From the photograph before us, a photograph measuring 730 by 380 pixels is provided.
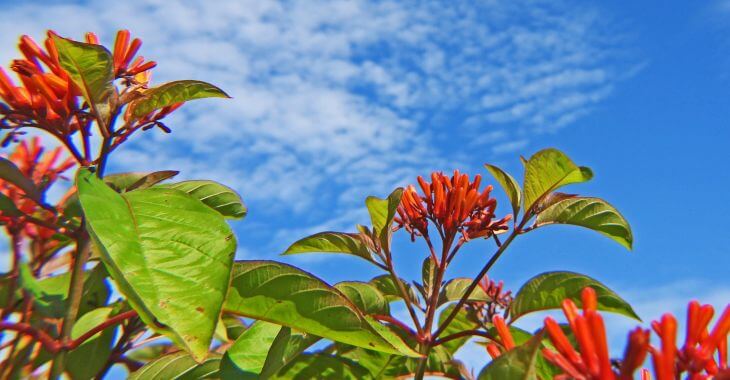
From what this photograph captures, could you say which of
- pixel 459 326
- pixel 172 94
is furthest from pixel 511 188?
pixel 172 94

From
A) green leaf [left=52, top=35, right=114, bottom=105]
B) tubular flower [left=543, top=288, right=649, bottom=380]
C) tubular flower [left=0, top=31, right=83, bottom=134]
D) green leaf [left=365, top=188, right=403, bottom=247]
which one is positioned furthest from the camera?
green leaf [left=365, top=188, right=403, bottom=247]

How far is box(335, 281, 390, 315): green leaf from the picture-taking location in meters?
1.64

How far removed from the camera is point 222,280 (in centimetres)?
103

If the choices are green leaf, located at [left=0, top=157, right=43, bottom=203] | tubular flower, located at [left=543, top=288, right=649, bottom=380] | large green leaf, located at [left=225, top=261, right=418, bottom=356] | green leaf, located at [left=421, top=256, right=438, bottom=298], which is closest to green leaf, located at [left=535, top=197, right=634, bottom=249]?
green leaf, located at [left=421, top=256, right=438, bottom=298]

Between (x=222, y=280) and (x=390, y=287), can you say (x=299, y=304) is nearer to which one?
(x=222, y=280)

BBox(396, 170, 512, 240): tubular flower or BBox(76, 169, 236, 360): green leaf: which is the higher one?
BBox(396, 170, 512, 240): tubular flower

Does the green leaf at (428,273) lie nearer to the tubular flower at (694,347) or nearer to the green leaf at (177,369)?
the green leaf at (177,369)

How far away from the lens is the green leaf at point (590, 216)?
173 cm

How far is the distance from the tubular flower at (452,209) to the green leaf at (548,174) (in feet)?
0.42

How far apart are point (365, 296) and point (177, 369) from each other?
42 cm

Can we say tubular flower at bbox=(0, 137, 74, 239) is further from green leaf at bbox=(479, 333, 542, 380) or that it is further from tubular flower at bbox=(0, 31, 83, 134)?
green leaf at bbox=(479, 333, 542, 380)

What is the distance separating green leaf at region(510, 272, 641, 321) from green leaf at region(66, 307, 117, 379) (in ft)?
3.14

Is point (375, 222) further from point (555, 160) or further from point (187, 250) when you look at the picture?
point (187, 250)

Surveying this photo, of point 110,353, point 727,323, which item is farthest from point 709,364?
point 110,353
